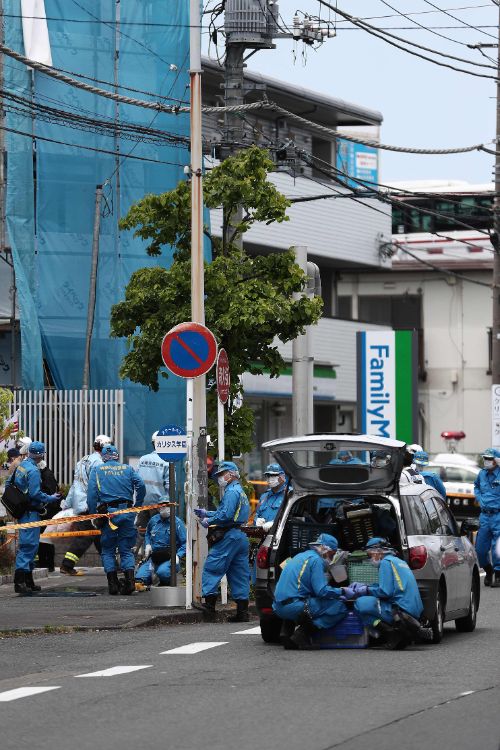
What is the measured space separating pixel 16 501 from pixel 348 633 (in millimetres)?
6869

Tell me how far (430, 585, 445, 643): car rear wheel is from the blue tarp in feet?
47.3

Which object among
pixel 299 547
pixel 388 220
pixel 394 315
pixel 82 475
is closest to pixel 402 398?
pixel 82 475

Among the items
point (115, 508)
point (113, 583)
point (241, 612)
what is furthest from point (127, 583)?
point (241, 612)

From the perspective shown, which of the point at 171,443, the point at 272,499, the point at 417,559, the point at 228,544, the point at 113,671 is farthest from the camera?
the point at 272,499

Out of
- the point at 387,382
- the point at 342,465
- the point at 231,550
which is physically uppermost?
the point at 387,382

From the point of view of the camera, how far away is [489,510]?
2208cm

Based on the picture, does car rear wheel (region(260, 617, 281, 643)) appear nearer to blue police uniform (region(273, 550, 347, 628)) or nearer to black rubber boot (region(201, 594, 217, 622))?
blue police uniform (region(273, 550, 347, 628))

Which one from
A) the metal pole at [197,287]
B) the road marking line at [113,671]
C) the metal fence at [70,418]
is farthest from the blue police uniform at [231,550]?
the metal fence at [70,418]

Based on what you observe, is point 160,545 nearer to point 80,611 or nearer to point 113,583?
point 113,583

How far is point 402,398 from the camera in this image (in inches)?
→ 1159

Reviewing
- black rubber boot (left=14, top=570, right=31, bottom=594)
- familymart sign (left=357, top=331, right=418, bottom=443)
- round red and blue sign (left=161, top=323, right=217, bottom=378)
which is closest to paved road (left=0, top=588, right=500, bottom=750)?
round red and blue sign (left=161, top=323, right=217, bottom=378)

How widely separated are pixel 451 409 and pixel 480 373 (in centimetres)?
154

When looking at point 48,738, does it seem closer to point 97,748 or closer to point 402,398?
point 97,748

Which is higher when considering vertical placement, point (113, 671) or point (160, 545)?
point (160, 545)
